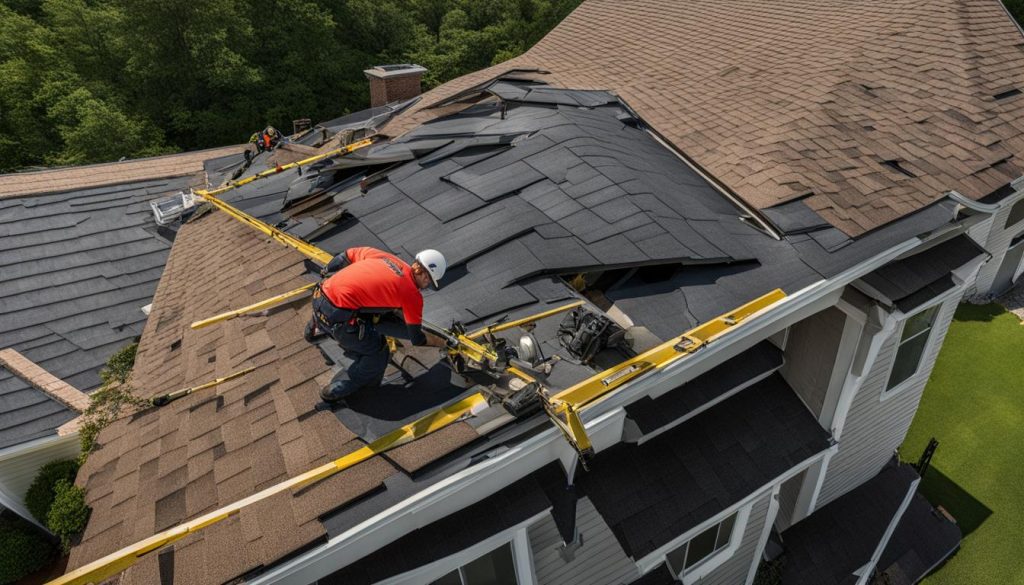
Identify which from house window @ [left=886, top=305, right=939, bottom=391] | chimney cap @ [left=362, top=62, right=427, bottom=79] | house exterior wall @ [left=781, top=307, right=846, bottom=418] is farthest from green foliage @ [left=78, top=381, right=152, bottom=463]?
chimney cap @ [left=362, top=62, right=427, bottom=79]

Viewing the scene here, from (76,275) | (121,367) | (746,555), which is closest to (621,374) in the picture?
(746,555)

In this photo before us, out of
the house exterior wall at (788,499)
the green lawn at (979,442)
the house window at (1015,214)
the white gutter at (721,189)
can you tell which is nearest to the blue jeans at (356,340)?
the white gutter at (721,189)

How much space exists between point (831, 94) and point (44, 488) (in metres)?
15.7

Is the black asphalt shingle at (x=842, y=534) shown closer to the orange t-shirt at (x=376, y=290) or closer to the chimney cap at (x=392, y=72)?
the orange t-shirt at (x=376, y=290)

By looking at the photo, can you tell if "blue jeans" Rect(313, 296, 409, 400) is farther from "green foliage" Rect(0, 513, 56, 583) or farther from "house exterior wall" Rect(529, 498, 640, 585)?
"green foliage" Rect(0, 513, 56, 583)

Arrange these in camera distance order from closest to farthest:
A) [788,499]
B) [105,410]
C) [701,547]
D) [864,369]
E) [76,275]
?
[105,410] → [864,369] → [701,547] → [788,499] → [76,275]

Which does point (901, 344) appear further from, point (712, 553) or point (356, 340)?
point (356, 340)

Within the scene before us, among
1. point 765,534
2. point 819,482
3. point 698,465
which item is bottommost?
point 765,534

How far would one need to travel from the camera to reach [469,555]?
5.18 meters

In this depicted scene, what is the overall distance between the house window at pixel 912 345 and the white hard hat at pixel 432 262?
7.03 m

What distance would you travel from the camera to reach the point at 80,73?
104 feet

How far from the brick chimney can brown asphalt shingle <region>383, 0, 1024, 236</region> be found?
3468 millimetres

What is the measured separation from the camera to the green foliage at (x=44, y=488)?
906 cm

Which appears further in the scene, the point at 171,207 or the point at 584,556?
the point at 171,207
